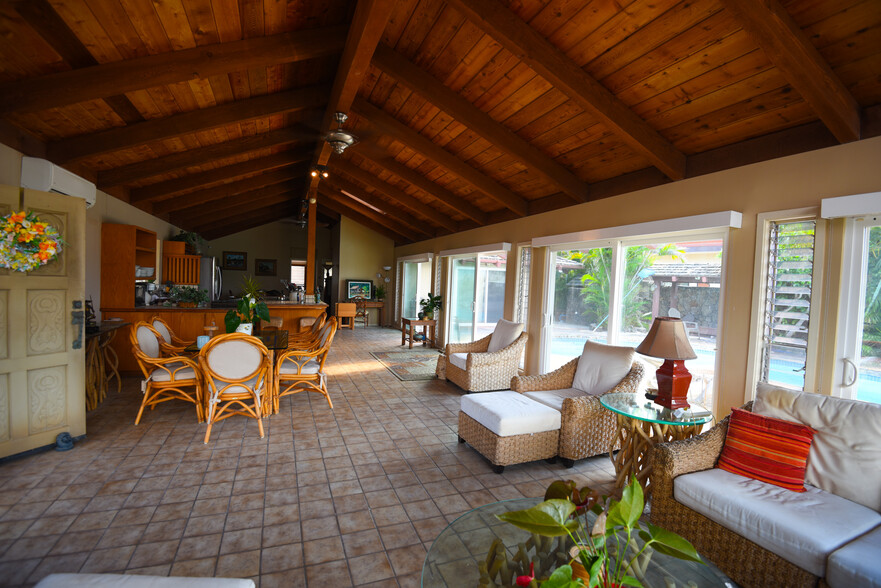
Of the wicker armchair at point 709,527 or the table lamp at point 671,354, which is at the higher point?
the table lamp at point 671,354

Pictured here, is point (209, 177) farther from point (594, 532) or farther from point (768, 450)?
point (768, 450)

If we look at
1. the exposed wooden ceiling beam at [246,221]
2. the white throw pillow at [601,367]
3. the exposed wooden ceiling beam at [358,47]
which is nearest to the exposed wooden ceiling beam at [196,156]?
the exposed wooden ceiling beam at [358,47]

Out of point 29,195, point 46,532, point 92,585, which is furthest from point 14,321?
point 92,585

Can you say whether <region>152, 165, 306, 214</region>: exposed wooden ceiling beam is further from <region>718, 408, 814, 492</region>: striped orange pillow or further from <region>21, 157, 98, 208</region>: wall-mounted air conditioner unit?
<region>718, 408, 814, 492</region>: striped orange pillow

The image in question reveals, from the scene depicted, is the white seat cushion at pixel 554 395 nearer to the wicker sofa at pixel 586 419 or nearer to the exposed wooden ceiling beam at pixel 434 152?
the wicker sofa at pixel 586 419

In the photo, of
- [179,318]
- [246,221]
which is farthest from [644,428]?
[246,221]

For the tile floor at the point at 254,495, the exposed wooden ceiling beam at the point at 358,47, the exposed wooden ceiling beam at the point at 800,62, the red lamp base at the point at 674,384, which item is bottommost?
the tile floor at the point at 254,495

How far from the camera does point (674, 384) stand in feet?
8.32

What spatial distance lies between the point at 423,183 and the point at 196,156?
10.4ft

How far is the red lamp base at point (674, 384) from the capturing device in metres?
2.54

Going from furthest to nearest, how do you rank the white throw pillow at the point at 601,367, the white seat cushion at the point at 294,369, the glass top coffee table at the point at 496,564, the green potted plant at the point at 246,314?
the white seat cushion at the point at 294,369 → the green potted plant at the point at 246,314 → the white throw pillow at the point at 601,367 → the glass top coffee table at the point at 496,564

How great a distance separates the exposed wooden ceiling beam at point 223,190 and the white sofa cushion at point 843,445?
7947 mm

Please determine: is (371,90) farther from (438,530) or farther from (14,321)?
(438,530)

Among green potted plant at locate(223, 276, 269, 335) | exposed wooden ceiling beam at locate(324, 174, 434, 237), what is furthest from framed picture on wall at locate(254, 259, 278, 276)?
green potted plant at locate(223, 276, 269, 335)
